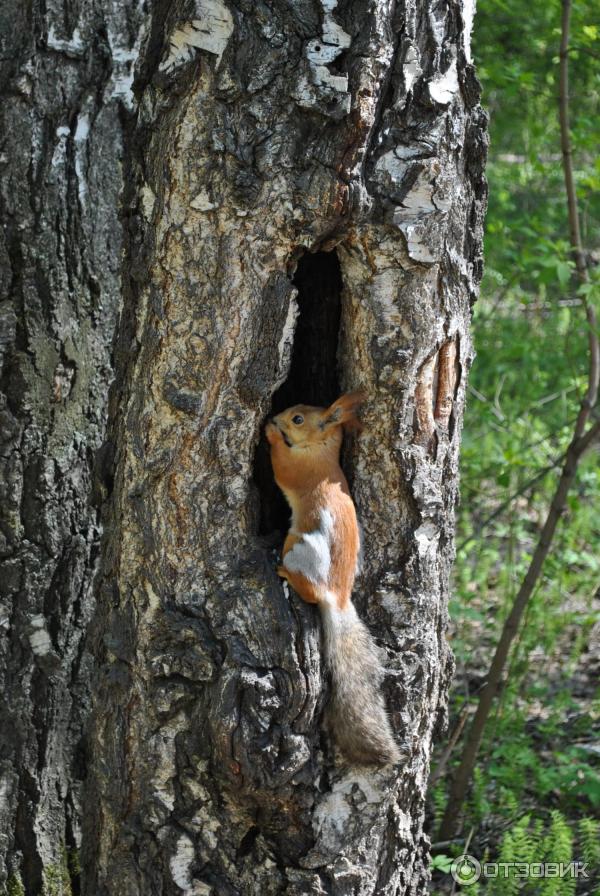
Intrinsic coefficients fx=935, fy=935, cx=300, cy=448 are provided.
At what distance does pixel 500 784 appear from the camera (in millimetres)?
3895

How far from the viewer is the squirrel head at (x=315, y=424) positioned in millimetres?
2420

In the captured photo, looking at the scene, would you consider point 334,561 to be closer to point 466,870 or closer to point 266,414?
point 266,414

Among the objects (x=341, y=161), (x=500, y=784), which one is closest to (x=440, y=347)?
(x=341, y=161)

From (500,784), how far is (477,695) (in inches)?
23.6

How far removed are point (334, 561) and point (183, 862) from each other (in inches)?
33.7

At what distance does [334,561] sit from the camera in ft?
7.80

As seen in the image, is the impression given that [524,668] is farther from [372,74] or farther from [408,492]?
[372,74]

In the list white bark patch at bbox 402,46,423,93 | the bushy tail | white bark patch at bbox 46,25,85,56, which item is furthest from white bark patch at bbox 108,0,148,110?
the bushy tail

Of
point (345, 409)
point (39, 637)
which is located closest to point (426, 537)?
point (345, 409)

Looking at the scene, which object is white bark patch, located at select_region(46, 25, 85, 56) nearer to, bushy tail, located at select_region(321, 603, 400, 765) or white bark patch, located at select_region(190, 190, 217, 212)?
white bark patch, located at select_region(190, 190, 217, 212)

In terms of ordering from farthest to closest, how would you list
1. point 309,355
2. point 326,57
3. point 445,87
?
point 309,355, point 445,87, point 326,57

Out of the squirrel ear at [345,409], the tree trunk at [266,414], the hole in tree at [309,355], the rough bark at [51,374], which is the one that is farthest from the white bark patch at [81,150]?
the squirrel ear at [345,409]

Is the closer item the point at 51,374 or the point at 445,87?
the point at 445,87

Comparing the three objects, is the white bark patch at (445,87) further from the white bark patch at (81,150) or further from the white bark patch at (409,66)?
the white bark patch at (81,150)
